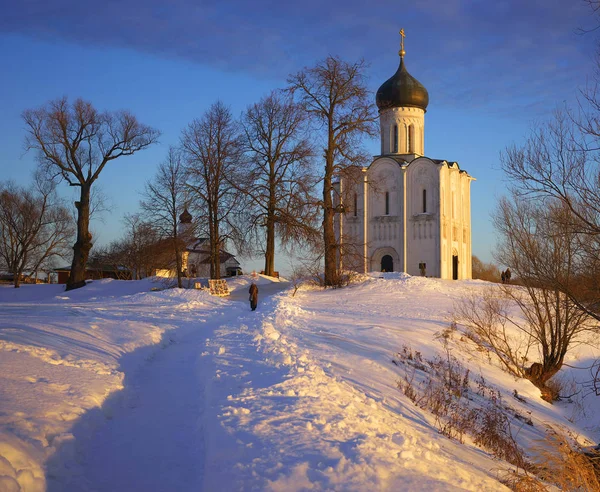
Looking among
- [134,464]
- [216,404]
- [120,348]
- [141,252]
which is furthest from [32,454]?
[141,252]

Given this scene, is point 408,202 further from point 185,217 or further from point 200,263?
point 200,263

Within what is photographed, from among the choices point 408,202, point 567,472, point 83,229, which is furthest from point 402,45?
point 567,472

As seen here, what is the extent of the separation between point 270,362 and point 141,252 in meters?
42.9

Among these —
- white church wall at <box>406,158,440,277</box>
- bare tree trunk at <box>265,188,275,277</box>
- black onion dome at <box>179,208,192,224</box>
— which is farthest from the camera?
white church wall at <box>406,158,440,277</box>

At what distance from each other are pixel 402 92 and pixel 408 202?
816 cm

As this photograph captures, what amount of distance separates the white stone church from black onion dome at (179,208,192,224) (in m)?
11.7

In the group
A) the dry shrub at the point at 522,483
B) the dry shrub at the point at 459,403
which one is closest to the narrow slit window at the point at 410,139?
the dry shrub at the point at 459,403

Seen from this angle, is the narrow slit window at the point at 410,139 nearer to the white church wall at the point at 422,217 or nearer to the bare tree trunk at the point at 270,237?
the white church wall at the point at 422,217

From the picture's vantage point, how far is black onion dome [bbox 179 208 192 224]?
3250 cm

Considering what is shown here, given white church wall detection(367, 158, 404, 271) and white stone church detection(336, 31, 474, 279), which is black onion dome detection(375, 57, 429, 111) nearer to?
white stone church detection(336, 31, 474, 279)

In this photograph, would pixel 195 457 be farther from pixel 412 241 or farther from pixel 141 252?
pixel 141 252

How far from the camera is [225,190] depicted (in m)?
31.0

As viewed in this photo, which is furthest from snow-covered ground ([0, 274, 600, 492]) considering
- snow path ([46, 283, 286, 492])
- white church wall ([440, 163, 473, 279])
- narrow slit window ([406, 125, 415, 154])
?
narrow slit window ([406, 125, 415, 154])

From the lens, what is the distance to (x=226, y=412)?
6363 millimetres
